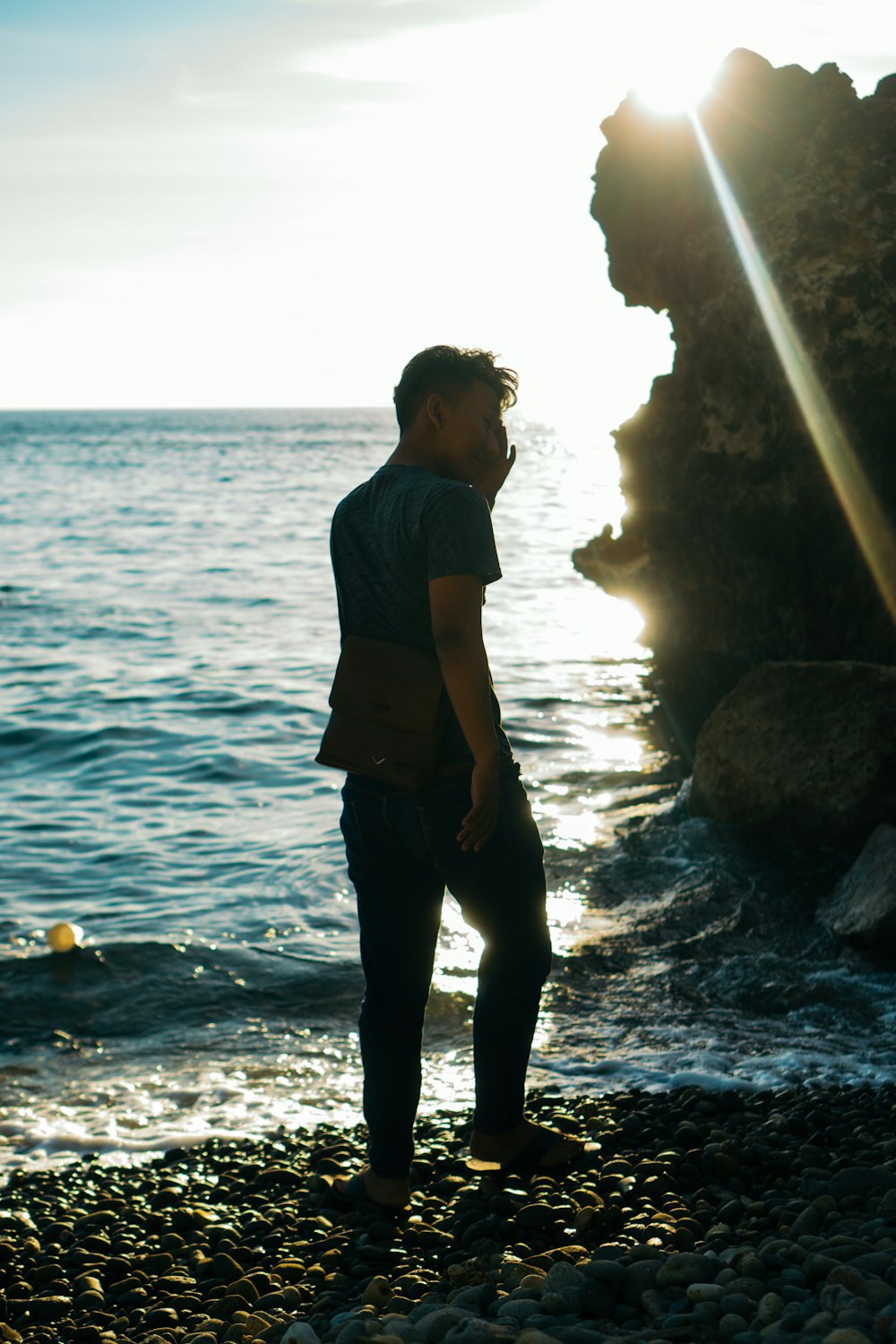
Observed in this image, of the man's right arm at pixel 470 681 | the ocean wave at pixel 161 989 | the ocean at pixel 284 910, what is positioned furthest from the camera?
the ocean wave at pixel 161 989

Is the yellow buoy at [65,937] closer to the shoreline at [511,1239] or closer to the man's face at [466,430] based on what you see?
the shoreline at [511,1239]

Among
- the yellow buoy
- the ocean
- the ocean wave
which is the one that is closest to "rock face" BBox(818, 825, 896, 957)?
the ocean

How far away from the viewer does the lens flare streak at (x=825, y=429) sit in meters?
8.42

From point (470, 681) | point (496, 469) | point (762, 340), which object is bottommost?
point (470, 681)

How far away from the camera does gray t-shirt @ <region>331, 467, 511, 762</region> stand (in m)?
3.28

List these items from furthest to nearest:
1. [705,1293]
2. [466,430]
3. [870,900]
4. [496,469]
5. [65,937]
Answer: [65,937], [870,900], [496,469], [466,430], [705,1293]

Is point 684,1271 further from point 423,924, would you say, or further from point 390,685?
point 390,685

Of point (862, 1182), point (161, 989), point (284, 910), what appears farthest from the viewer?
point (284, 910)

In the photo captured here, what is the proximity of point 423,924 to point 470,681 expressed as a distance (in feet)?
2.61

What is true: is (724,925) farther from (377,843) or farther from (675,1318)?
(675,1318)

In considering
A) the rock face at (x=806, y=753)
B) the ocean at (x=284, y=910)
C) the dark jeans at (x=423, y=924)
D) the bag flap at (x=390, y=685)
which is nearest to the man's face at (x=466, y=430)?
the bag flap at (x=390, y=685)

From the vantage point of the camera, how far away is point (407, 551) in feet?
11.2

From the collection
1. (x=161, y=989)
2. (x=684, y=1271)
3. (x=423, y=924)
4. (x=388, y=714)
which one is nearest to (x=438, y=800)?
(x=388, y=714)

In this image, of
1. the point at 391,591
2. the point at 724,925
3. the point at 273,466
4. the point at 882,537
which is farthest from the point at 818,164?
the point at 273,466
